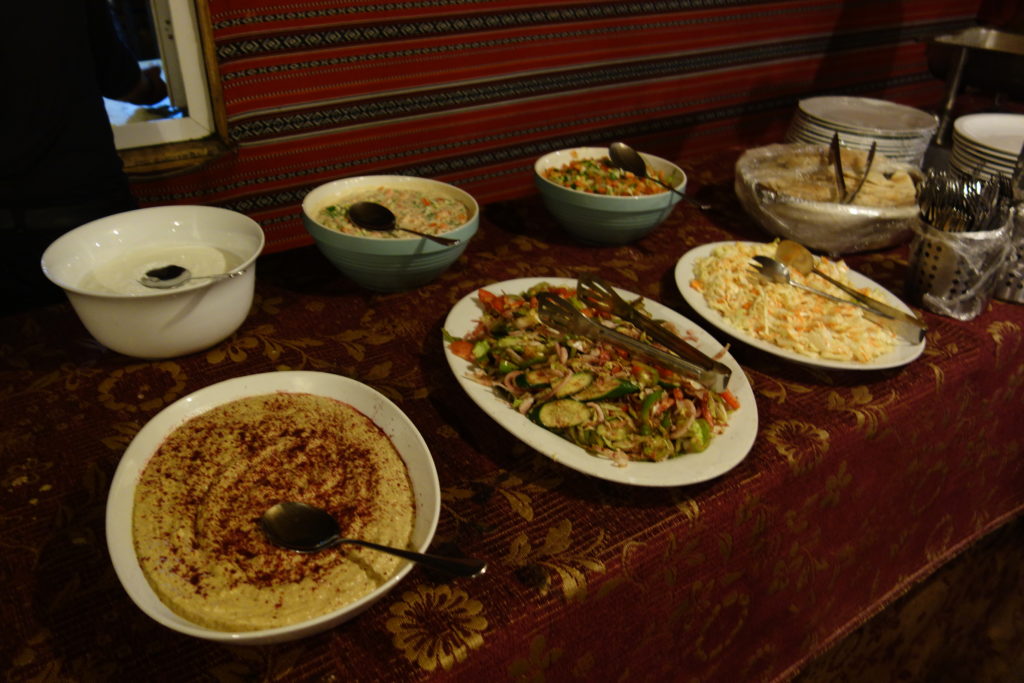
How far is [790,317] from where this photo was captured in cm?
124

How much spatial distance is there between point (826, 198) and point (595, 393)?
39.4 inches

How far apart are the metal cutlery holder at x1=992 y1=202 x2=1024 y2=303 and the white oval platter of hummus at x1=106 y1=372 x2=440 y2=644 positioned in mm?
1392

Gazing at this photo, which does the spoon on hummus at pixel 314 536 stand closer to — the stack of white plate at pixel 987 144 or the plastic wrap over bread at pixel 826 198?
the plastic wrap over bread at pixel 826 198

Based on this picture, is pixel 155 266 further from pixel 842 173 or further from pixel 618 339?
pixel 842 173

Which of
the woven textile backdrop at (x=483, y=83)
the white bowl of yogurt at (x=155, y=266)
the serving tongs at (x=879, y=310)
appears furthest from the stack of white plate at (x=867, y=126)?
the white bowl of yogurt at (x=155, y=266)

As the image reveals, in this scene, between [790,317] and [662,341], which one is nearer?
[662,341]

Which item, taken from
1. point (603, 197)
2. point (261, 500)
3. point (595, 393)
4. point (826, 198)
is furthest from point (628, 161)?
point (261, 500)

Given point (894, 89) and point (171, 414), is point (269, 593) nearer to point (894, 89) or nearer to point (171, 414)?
point (171, 414)

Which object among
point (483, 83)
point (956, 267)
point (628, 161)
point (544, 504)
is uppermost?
point (483, 83)

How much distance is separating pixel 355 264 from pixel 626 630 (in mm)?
787

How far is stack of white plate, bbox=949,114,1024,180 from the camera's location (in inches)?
62.0

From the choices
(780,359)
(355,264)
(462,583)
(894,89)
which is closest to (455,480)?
(462,583)

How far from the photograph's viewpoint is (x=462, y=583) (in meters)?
0.79

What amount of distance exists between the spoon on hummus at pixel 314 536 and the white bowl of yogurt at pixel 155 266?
0.41m
